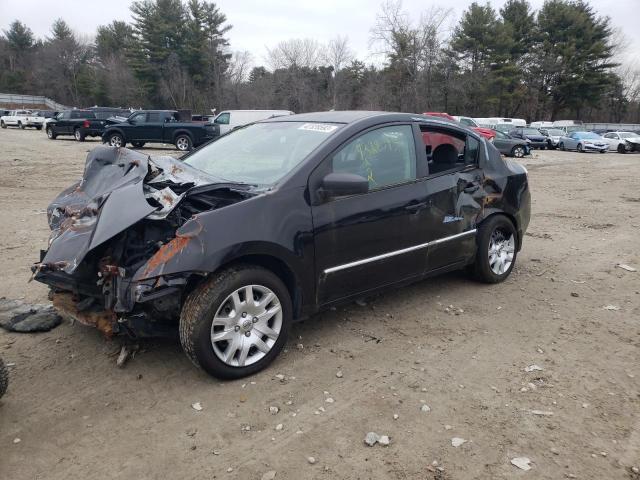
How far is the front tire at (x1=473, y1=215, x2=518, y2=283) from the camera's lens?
193 inches

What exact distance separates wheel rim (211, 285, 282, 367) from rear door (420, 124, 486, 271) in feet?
5.35

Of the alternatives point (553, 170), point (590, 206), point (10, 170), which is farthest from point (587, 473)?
point (553, 170)

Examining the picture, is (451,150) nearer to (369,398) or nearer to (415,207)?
(415,207)

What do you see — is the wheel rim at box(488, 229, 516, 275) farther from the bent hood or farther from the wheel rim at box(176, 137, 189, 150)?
the wheel rim at box(176, 137, 189, 150)

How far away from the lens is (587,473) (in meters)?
2.49

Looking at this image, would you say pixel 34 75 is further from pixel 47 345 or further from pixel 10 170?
pixel 47 345

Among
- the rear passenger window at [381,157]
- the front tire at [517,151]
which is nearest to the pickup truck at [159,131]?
the front tire at [517,151]

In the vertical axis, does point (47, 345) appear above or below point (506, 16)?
below

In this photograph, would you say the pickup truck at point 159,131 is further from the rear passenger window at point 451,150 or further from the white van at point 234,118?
the rear passenger window at point 451,150

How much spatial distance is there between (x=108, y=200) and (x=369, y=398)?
213 centimetres

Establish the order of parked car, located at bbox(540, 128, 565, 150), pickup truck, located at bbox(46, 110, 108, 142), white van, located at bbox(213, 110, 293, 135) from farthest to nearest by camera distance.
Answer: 1. parked car, located at bbox(540, 128, 565, 150)
2. pickup truck, located at bbox(46, 110, 108, 142)
3. white van, located at bbox(213, 110, 293, 135)

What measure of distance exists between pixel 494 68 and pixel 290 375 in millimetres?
53689

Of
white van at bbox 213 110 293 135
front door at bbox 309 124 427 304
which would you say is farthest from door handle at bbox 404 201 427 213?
white van at bbox 213 110 293 135

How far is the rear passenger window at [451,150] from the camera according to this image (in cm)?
464
